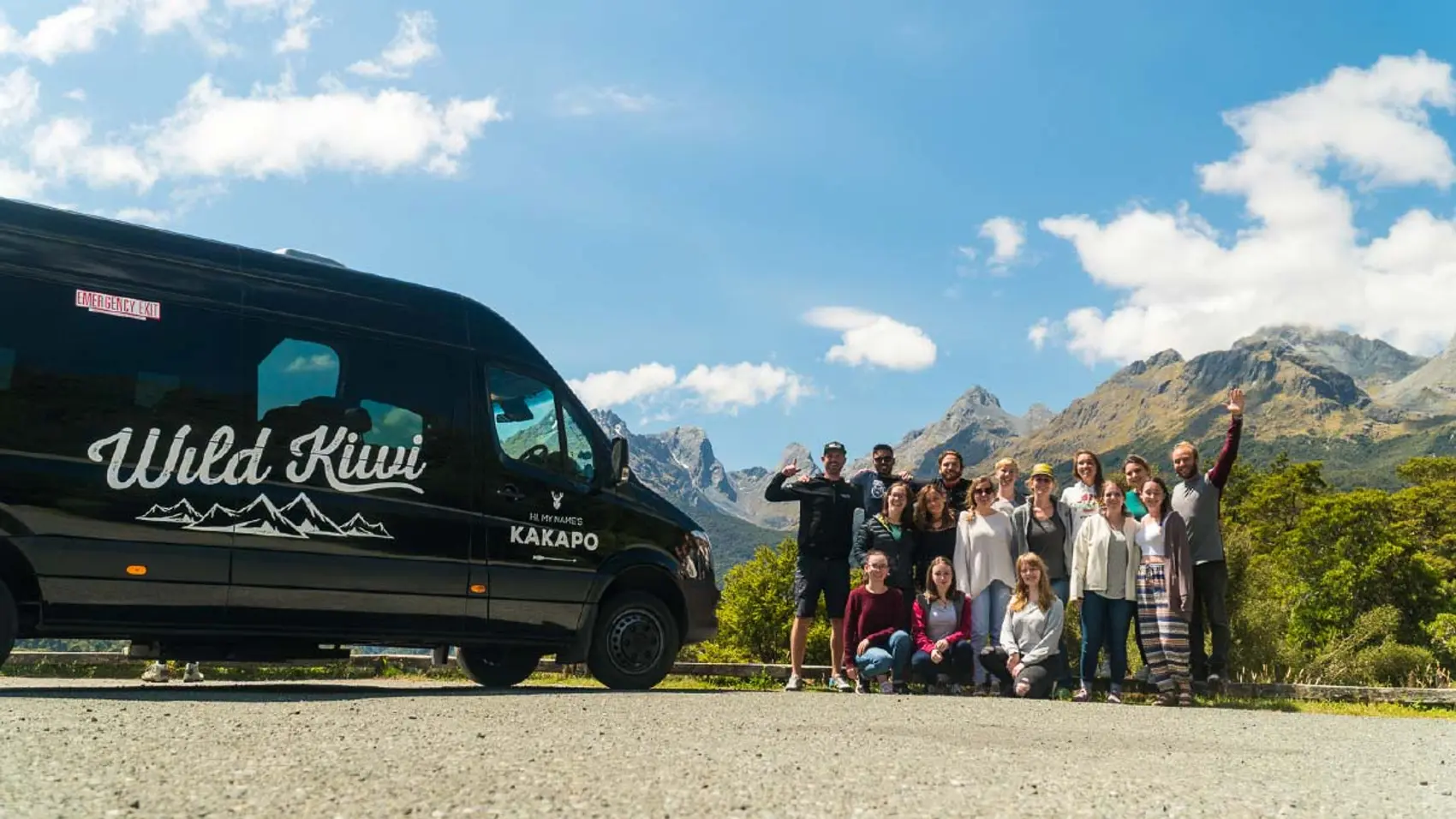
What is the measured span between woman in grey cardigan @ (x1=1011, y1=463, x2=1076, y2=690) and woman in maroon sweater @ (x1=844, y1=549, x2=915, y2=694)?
4.31 ft

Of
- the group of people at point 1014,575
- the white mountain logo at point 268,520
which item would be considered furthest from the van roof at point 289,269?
the group of people at point 1014,575

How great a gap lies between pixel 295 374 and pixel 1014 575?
6.53 m

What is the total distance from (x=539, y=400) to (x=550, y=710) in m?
3.22

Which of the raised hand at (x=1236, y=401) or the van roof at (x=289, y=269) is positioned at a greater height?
the van roof at (x=289, y=269)

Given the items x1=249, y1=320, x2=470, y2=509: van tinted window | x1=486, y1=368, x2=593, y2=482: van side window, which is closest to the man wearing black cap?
x1=486, y1=368, x2=593, y2=482: van side window

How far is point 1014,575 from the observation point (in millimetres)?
10875

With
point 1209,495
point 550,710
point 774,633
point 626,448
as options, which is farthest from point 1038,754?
point 774,633

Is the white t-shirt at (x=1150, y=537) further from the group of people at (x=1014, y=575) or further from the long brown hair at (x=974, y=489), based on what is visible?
the long brown hair at (x=974, y=489)

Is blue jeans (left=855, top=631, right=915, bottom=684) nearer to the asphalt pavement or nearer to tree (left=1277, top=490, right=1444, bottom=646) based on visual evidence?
the asphalt pavement

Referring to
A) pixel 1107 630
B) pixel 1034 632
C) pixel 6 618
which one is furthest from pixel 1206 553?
pixel 6 618

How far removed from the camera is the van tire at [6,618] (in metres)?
7.03

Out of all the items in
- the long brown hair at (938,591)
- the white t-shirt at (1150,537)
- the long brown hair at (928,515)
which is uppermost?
the long brown hair at (928,515)

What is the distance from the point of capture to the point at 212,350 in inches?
309

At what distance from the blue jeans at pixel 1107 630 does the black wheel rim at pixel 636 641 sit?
3.84 meters
